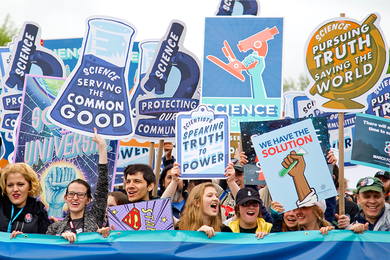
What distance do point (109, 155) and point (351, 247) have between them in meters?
2.98

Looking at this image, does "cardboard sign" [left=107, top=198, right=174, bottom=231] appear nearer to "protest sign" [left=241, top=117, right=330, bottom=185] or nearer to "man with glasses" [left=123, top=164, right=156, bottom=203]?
"man with glasses" [left=123, top=164, right=156, bottom=203]

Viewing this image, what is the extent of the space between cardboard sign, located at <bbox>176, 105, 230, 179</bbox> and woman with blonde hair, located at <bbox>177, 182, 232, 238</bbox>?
1.66ft

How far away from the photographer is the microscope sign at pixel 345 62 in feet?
15.9

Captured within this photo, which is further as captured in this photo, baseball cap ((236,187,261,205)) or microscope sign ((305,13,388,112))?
microscope sign ((305,13,388,112))

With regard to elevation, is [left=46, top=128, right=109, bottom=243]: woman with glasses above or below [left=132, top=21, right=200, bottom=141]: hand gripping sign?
below

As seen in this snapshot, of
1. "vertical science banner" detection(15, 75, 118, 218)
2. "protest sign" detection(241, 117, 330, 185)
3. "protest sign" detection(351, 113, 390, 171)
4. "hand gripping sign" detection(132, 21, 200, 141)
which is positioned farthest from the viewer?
"hand gripping sign" detection(132, 21, 200, 141)

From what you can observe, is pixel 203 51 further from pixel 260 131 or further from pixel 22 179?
pixel 22 179

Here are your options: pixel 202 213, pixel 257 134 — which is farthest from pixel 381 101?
pixel 202 213

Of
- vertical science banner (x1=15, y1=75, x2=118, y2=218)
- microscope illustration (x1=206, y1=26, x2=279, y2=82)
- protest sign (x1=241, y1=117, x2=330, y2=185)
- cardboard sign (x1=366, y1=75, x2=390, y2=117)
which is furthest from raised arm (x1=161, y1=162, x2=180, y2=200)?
cardboard sign (x1=366, y1=75, x2=390, y2=117)

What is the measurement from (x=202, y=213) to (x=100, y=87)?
1.98 metres

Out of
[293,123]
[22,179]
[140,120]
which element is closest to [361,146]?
[293,123]

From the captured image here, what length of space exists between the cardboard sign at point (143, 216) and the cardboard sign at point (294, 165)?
0.96 m

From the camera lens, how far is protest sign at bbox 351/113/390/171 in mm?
4805

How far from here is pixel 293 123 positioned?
171 inches
